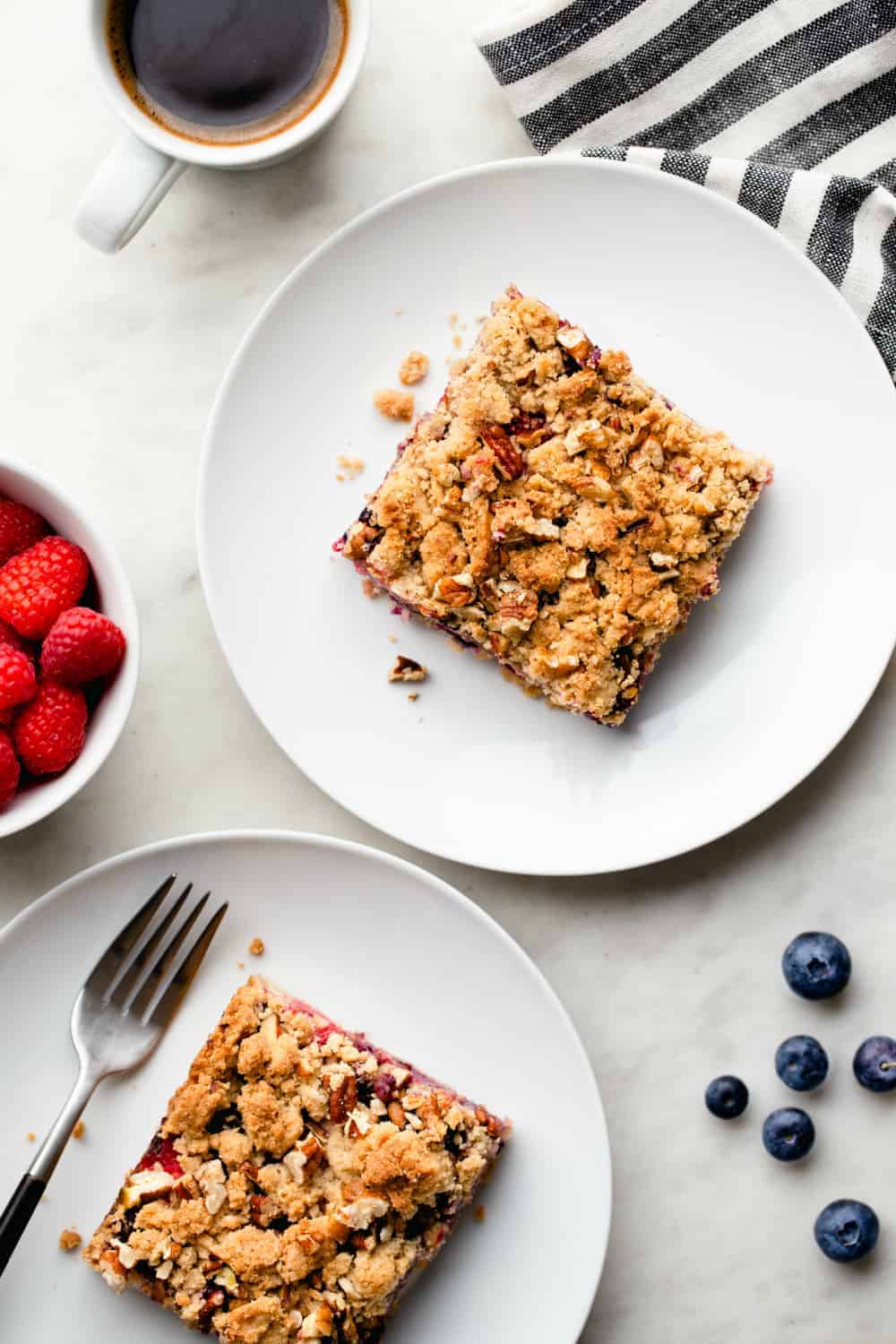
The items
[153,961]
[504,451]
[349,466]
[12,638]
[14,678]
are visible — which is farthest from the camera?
[349,466]

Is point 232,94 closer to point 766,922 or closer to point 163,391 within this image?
point 163,391

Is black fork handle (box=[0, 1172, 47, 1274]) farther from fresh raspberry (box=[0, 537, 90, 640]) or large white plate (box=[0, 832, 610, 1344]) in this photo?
fresh raspberry (box=[0, 537, 90, 640])

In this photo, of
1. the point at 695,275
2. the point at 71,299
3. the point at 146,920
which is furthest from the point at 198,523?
the point at 695,275

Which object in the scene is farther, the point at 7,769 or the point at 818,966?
the point at 818,966

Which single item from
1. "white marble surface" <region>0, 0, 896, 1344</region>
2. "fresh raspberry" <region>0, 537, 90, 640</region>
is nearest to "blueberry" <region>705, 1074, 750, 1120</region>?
"white marble surface" <region>0, 0, 896, 1344</region>

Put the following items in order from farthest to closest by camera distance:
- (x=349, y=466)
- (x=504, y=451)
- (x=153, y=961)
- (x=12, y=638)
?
(x=349, y=466) → (x=153, y=961) → (x=504, y=451) → (x=12, y=638)

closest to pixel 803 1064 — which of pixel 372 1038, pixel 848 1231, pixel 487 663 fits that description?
pixel 848 1231

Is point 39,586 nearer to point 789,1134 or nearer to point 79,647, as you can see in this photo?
point 79,647
